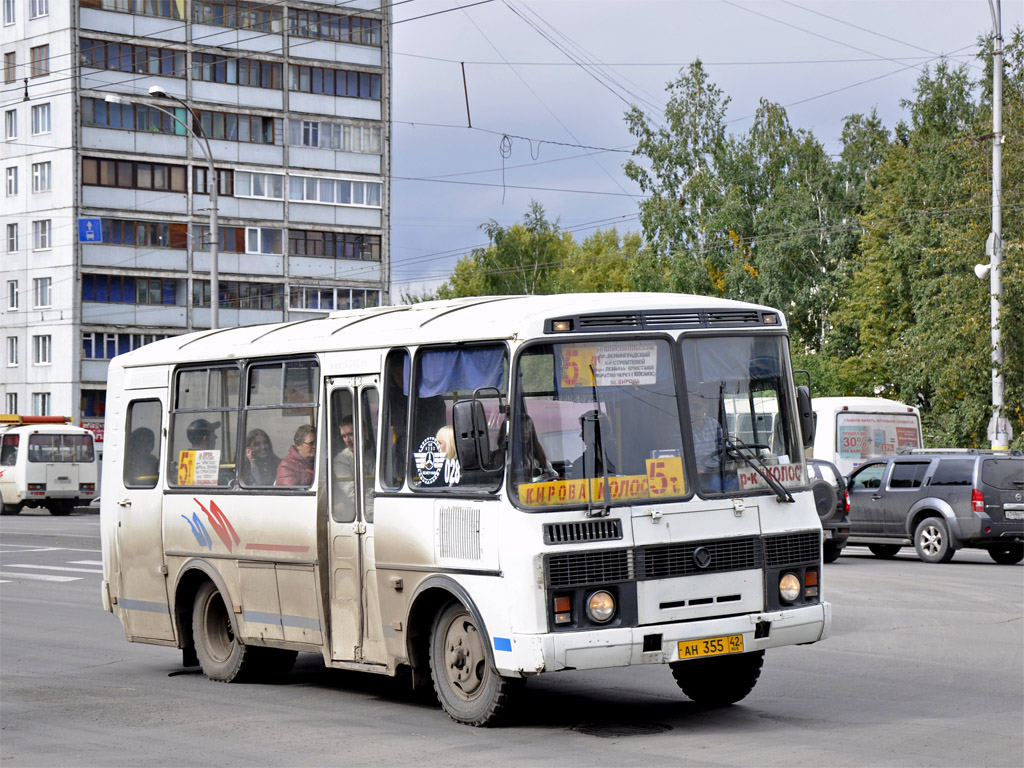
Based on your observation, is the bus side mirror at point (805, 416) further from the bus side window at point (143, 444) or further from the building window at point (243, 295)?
the building window at point (243, 295)

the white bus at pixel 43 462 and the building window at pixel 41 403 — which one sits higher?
the building window at pixel 41 403

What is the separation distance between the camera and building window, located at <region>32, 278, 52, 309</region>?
72.8 meters

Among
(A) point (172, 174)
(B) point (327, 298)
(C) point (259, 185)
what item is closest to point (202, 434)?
(A) point (172, 174)

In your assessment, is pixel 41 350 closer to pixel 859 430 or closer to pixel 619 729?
pixel 859 430

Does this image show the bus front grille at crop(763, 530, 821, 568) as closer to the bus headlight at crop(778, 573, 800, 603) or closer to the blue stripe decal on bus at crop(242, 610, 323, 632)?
the bus headlight at crop(778, 573, 800, 603)

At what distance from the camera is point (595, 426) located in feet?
30.9

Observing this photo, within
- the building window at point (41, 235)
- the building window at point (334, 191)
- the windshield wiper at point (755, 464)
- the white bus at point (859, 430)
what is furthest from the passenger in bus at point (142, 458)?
the building window at point (334, 191)

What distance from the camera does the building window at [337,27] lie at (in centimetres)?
7700

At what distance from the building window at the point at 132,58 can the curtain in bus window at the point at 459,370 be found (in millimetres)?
64182

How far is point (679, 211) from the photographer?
65.4 m

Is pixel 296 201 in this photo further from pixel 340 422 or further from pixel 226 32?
pixel 340 422

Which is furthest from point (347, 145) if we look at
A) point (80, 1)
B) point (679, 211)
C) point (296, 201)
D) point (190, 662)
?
point (190, 662)

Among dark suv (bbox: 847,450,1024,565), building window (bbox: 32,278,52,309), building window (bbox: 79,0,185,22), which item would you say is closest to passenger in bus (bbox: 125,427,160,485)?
dark suv (bbox: 847,450,1024,565)

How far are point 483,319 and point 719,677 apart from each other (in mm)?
2926
